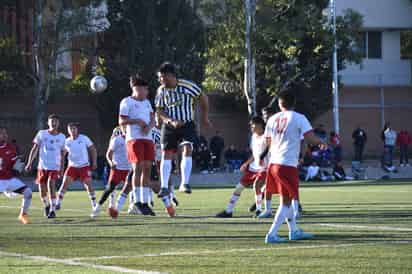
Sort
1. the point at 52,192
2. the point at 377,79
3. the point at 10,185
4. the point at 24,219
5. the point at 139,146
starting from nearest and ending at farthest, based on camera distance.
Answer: the point at 139,146, the point at 24,219, the point at 10,185, the point at 52,192, the point at 377,79

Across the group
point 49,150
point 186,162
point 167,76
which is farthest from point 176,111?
point 49,150

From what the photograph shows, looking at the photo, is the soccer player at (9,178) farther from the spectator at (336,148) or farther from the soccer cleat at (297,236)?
the spectator at (336,148)

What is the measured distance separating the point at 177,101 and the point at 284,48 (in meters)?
31.3

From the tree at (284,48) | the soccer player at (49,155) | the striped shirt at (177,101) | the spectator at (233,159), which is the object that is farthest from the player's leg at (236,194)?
the tree at (284,48)

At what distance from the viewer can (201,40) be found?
45156mm

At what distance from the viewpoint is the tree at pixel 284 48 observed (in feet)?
148

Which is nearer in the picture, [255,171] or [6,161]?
[6,161]

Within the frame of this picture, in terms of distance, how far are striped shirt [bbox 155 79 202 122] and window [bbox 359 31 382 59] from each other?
4473 centimetres

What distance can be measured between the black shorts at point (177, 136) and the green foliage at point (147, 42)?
90.3 feet

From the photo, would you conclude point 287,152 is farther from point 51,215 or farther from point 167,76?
point 51,215

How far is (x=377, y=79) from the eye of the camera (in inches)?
2190

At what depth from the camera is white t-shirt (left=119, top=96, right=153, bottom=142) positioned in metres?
16.3

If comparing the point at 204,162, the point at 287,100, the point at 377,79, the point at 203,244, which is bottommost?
the point at 204,162

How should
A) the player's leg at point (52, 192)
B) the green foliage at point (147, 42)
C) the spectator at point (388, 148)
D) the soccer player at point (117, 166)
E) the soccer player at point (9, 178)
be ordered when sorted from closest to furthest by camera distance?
Answer: the soccer player at point (9, 178) → the player's leg at point (52, 192) → the soccer player at point (117, 166) → the spectator at point (388, 148) → the green foliage at point (147, 42)
